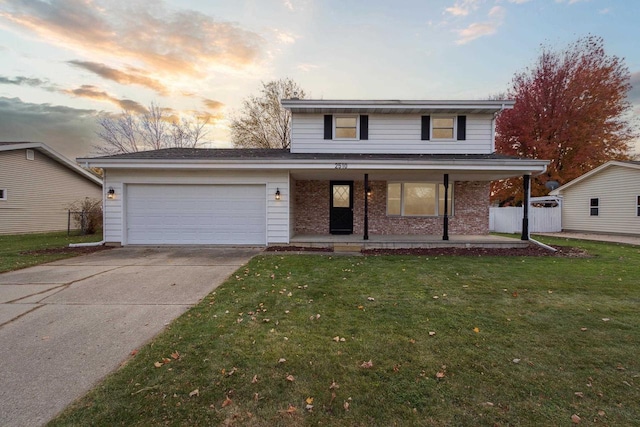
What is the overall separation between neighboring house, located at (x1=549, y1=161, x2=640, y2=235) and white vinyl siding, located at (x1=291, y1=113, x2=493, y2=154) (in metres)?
8.79

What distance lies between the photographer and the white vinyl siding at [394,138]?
35.5 ft

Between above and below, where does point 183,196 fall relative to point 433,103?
below

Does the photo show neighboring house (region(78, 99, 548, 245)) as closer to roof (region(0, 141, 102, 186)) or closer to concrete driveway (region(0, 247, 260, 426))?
concrete driveway (region(0, 247, 260, 426))

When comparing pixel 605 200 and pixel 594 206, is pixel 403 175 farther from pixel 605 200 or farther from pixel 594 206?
pixel 594 206

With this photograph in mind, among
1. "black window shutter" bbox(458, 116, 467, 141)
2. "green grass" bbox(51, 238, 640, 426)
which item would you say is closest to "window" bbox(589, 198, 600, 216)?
"black window shutter" bbox(458, 116, 467, 141)

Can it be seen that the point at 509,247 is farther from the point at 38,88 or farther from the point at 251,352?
the point at 38,88

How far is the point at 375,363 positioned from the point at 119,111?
1117 inches

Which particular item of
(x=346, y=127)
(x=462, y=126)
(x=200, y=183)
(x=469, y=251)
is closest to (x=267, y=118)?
(x=346, y=127)

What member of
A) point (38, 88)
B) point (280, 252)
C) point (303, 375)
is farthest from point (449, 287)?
point (38, 88)

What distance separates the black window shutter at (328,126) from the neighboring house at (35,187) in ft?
50.8

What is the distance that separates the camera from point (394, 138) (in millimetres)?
10914

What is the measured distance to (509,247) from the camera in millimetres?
9156

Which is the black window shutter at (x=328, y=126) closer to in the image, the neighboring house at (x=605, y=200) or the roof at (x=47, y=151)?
the neighboring house at (x=605, y=200)

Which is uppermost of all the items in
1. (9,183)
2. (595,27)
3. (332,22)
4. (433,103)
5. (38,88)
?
(595,27)
